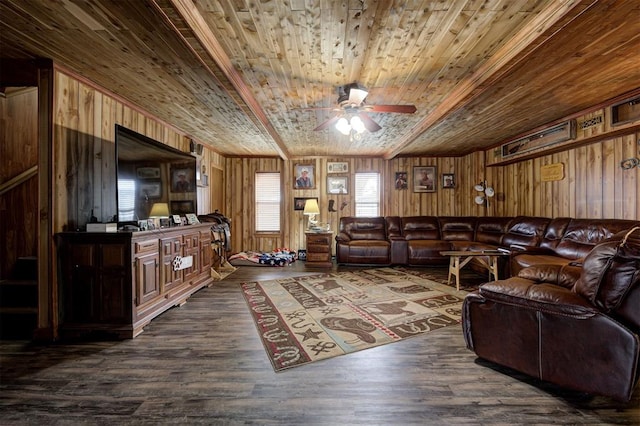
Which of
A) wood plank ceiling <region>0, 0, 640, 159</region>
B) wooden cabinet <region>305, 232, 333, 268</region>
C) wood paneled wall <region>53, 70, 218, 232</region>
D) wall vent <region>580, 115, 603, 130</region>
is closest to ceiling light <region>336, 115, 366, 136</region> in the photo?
wood plank ceiling <region>0, 0, 640, 159</region>

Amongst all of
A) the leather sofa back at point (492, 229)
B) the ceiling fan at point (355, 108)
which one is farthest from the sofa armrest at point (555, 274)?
the leather sofa back at point (492, 229)

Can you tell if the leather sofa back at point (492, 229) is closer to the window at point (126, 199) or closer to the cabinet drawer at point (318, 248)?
the cabinet drawer at point (318, 248)

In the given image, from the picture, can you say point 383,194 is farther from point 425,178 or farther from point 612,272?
point 612,272

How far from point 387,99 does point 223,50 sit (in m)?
2.01

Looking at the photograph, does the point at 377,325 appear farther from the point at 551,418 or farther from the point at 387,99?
the point at 387,99

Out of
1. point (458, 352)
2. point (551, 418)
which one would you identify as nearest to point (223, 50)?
point (458, 352)

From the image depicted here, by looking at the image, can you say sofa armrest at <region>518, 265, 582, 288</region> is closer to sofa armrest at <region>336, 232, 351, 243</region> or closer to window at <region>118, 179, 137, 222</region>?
window at <region>118, 179, 137, 222</region>

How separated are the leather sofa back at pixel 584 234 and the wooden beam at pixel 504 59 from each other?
2534 millimetres

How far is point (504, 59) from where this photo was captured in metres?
2.39

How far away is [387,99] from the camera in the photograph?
345cm

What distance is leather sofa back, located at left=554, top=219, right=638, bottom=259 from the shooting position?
3520mm

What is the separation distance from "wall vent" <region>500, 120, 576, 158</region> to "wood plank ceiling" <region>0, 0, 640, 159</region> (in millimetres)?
386

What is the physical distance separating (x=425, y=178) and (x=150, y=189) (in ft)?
19.9

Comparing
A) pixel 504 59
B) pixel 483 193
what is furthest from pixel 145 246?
pixel 483 193
